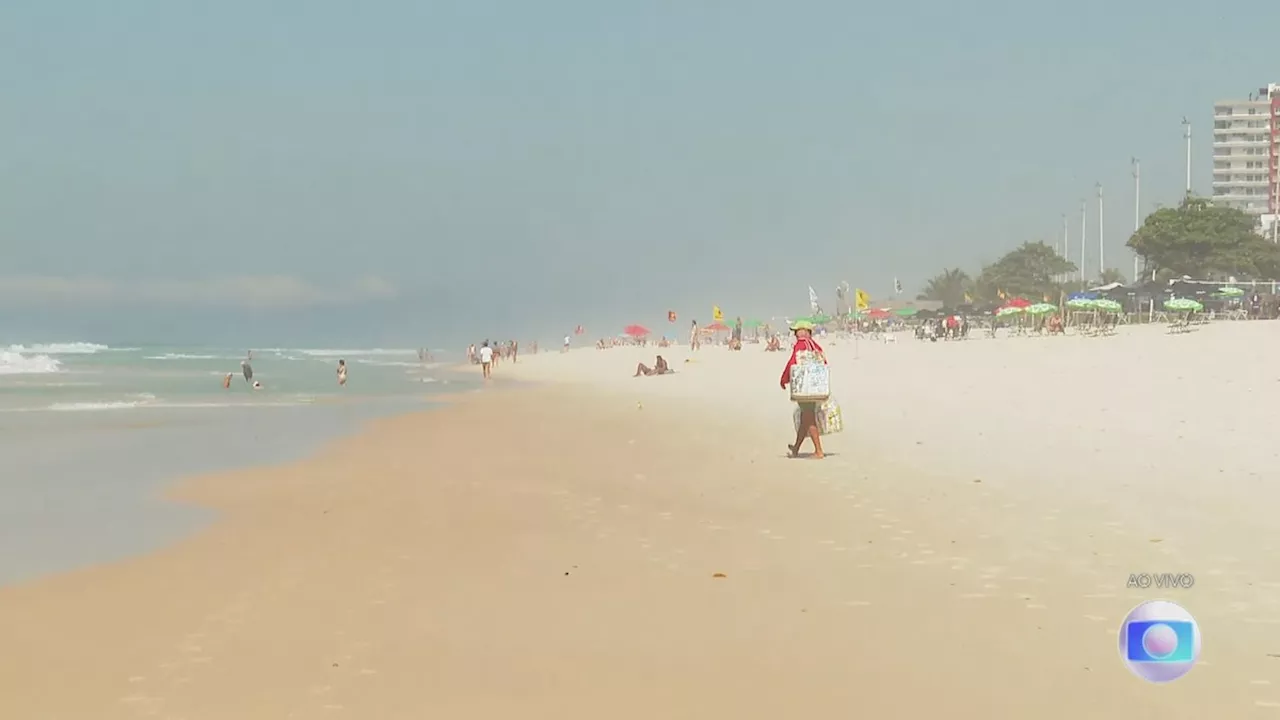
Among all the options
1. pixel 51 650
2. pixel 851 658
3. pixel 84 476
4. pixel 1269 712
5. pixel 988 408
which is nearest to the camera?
pixel 1269 712

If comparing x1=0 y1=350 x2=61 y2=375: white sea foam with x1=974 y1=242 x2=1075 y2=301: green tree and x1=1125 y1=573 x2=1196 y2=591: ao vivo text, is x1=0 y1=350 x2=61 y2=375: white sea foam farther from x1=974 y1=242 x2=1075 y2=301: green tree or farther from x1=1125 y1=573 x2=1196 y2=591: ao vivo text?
x1=974 y1=242 x2=1075 y2=301: green tree

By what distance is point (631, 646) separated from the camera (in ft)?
18.0

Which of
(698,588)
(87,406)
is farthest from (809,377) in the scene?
(87,406)

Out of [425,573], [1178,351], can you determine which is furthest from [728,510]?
[1178,351]

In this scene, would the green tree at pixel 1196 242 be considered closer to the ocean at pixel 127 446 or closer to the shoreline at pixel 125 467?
the ocean at pixel 127 446

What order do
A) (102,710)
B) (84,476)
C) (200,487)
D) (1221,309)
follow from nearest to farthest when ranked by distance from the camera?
(102,710)
(200,487)
(84,476)
(1221,309)

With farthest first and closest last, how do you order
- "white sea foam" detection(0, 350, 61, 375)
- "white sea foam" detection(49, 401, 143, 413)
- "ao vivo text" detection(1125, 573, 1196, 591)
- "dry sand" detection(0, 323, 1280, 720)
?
"white sea foam" detection(0, 350, 61, 375), "white sea foam" detection(49, 401, 143, 413), "ao vivo text" detection(1125, 573, 1196, 591), "dry sand" detection(0, 323, 1280, 720)

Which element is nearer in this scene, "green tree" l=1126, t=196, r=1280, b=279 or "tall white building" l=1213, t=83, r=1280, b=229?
"green tree" l=1126, t=196, r=1280, b=279

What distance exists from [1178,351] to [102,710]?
2514 cm

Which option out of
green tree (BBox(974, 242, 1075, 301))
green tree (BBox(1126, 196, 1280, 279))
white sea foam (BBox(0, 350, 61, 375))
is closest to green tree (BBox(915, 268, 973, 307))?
green tree (BBox(974, 242, 1075, 301))

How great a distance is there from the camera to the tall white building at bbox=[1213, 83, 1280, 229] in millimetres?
182000

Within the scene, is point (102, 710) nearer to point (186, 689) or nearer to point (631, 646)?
point (186, 689)

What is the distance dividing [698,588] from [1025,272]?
120461 millimetres

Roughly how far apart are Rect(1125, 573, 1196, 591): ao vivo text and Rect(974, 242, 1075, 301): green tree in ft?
373
